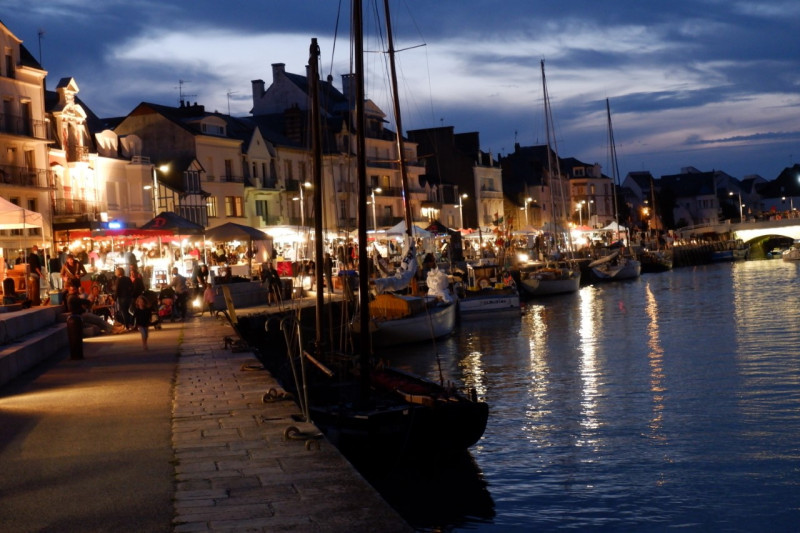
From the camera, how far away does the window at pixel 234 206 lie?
77625 mm

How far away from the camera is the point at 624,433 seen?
22625 mm

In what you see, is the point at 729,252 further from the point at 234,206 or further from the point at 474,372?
the point at 474,372

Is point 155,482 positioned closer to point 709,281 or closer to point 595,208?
point 709,281

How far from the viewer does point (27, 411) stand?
637 inches

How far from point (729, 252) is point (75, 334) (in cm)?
12640

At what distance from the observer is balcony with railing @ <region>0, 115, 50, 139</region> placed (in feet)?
185

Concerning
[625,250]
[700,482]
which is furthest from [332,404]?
[625,250]

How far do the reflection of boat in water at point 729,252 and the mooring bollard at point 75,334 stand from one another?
12290 cm

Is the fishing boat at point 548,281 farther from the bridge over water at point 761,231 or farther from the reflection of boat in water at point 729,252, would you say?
the bridge over water at point 761,231

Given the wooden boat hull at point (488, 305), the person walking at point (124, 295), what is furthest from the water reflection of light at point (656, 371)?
the person walking at point (124, 295)

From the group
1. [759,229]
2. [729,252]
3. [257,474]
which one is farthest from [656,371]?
[759,229]

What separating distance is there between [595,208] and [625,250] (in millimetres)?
50461

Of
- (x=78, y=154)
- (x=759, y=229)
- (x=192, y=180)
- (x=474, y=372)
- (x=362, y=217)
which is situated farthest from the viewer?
(x=759, y=229)

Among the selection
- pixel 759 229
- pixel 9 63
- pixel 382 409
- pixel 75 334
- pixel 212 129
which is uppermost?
pixel 9 63
